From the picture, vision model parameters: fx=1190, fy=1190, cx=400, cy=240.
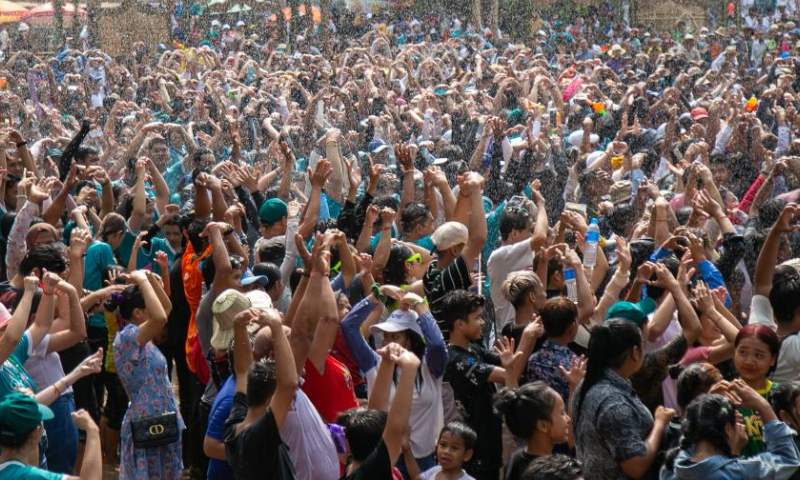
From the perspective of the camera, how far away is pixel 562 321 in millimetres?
5113

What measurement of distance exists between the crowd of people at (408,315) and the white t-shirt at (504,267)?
0.01 meters

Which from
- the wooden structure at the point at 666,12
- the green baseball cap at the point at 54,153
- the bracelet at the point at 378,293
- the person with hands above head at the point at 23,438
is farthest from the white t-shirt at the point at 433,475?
the wooden structure at the point at 666,12

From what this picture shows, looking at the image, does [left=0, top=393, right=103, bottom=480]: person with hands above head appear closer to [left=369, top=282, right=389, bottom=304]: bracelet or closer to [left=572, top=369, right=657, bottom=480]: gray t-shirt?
[left=369, top=282, right=389, bottom=304]: bracelet

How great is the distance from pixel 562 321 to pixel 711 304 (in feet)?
2.08

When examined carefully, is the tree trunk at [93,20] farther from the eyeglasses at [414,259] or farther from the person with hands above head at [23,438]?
the person with hands above head at [23,438]

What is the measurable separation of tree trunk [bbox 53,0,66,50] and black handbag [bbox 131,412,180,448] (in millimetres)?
25634

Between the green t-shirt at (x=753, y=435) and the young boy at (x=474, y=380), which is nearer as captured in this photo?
the green t-shirt at (x=753, y=435)

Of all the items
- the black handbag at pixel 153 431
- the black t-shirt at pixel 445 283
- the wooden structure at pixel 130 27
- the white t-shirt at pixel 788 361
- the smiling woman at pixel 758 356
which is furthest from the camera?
the wooden structure at pixel 130 27

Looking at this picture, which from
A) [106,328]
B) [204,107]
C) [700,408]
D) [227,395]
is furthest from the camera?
[204,107]

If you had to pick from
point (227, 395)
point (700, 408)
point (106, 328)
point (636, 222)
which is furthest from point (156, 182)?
point (700, 408)

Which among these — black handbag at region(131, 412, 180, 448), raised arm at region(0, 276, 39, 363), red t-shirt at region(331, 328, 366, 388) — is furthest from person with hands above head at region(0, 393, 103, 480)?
red t-shirt at region(331, 328, 366, 388)

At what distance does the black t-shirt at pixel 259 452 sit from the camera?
4324 mm

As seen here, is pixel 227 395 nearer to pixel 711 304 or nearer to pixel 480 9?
pixel 711 304

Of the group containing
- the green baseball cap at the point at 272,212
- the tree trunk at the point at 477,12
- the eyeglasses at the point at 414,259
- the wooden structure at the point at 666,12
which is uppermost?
the eyeglasses at the point at 414,259
